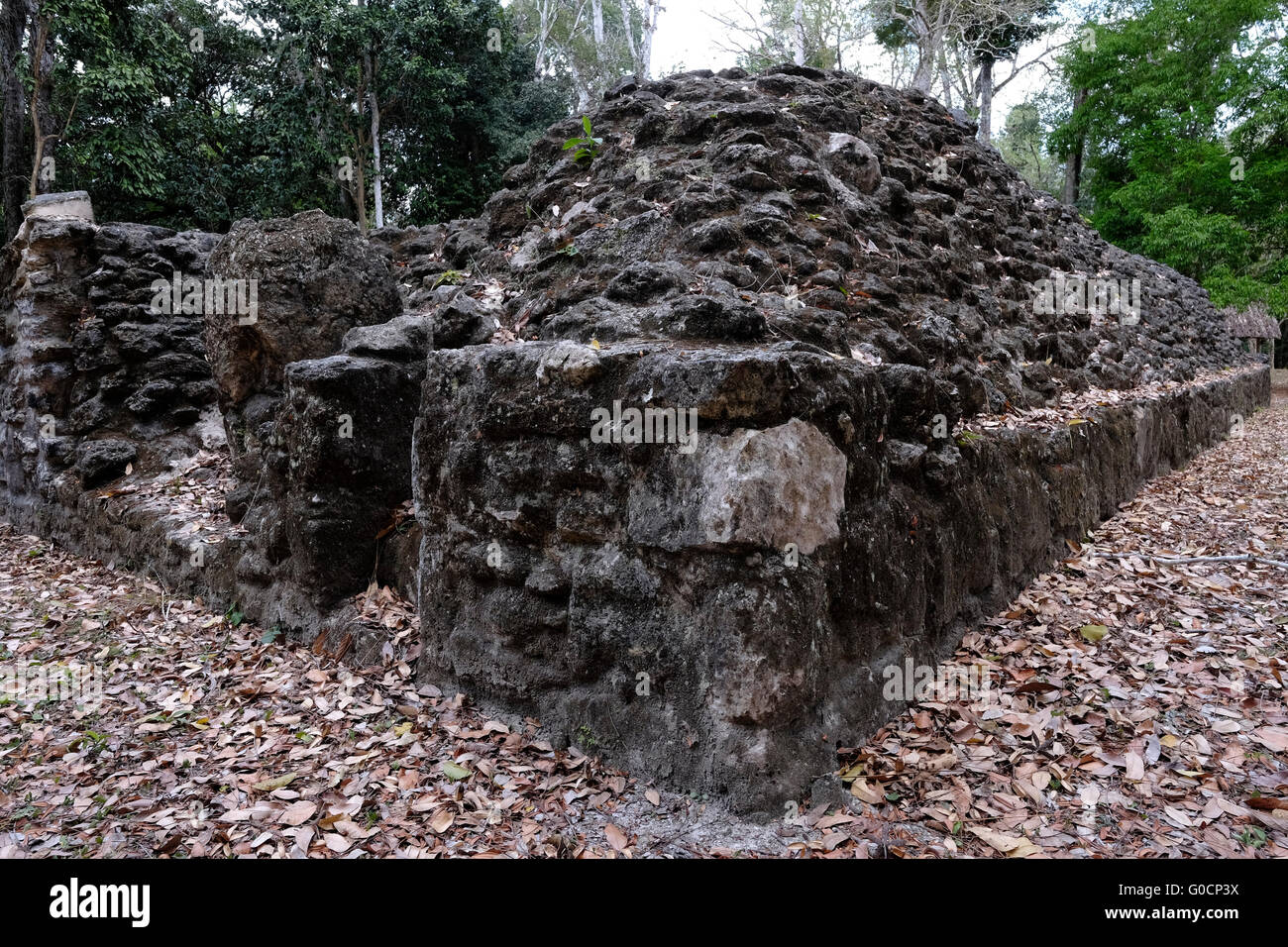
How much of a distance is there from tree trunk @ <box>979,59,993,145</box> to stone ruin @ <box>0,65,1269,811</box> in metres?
15.1

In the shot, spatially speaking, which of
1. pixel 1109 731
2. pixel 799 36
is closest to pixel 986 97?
pixel 799 36

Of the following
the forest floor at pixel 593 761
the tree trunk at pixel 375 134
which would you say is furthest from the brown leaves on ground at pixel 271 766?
the tree trunk at pixel 375 134

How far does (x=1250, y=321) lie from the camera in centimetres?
1750

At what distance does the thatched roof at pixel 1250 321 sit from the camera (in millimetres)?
17062

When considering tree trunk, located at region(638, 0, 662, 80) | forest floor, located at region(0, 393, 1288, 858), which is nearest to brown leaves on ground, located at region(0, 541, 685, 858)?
forest floor, located at region(0, 393, 1288, 858)

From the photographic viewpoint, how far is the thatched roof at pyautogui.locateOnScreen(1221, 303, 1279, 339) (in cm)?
1706

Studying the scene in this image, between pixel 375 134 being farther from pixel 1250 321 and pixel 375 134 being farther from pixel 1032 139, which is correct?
pixel 1032 139

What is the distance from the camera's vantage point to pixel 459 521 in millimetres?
3281

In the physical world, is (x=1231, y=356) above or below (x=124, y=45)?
below

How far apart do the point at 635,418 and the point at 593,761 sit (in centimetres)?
134

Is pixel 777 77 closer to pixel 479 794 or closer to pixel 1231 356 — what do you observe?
pixel 479 794

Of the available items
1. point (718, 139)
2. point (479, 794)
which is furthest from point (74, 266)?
point (479, 794)

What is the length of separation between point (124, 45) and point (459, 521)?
14.0 metres
